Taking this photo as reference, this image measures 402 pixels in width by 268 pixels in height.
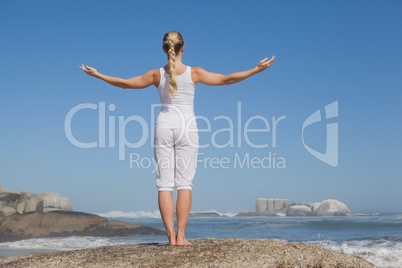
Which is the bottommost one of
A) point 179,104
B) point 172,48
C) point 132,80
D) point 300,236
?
point 300,236

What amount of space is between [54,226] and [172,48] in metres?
15.7

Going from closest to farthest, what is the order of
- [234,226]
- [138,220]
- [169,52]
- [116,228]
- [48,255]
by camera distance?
[48,255] → [169,52] → [116,228] → [234,226] → [138,220]

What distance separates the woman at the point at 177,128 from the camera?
517cm

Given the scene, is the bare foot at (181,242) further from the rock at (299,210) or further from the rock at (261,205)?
the rock at (299,210)

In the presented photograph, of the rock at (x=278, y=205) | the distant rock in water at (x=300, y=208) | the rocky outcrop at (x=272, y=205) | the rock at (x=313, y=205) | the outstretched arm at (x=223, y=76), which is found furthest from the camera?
the rock at (x=278, y=205)

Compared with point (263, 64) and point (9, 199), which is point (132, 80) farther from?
point (9, 199)

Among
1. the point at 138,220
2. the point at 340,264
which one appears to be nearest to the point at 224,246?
the point at 340,264

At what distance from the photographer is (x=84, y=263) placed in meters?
4.27

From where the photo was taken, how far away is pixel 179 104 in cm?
526

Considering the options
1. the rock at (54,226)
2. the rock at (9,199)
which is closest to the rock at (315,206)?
the rock at (54,226)

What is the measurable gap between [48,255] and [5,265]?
51 centimetres

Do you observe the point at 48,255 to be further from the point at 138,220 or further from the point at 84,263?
the point at 138,220

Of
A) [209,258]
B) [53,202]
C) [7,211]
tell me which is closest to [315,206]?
[53,202]

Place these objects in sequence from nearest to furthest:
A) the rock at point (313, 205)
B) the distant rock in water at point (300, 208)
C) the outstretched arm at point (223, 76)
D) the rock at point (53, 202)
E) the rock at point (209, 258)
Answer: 1. the rock at point (209, 258)
2. the outstretched arm at point (223, 76)
3. the rock at point (53, 202)
4. the distant rock in water at point (300, 208)
5. the rock at point (313, 205)
